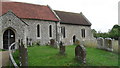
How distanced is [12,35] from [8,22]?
207 centimetres

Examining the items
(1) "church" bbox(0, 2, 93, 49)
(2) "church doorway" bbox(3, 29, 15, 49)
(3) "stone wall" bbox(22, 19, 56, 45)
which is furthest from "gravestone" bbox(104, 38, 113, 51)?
(2) "church doorway" bbox(3, 29, 15, 49)

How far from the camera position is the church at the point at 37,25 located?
21302 millimetres

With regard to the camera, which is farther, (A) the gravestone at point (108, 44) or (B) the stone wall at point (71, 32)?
(B) the stone wall at point (71, 32)

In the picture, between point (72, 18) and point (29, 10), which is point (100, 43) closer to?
point (29, 10)

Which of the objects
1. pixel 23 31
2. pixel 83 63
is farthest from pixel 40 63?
pixel 23 31

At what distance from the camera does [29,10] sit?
27.6 m

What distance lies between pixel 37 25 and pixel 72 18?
10420 millimetres

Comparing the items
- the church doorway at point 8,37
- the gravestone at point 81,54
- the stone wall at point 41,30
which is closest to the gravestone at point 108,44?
the gravestone at point 81,54

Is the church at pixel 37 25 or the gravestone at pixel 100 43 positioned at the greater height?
the church at pixel 37 25

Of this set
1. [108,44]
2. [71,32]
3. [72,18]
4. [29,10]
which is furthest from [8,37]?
[72,18]

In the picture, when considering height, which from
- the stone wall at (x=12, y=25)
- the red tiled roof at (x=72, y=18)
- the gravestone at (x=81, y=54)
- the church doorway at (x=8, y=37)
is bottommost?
the gravestone at (x=81, y=54)

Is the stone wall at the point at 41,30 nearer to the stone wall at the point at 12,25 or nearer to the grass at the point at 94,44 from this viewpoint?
Answer: the stone wall at the point at 12,25

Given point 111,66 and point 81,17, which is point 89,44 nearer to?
point 111,66

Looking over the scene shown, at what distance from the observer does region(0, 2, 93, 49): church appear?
2130cm
